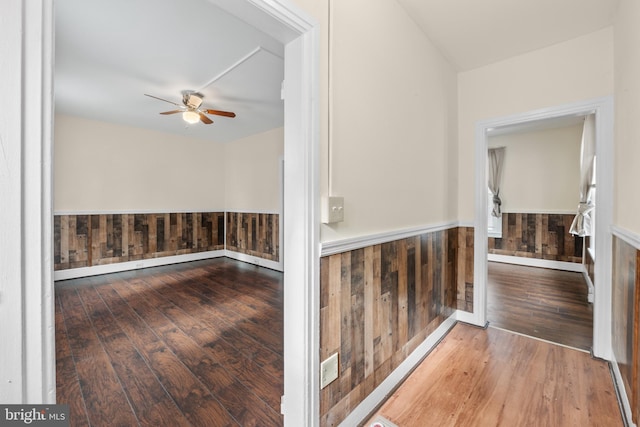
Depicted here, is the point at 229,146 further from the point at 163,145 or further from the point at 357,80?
the point at 357,80

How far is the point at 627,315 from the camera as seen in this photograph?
5.10 feet

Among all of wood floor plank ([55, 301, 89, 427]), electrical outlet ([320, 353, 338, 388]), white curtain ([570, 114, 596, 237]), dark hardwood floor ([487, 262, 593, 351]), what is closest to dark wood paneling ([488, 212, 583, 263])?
dark hardwood floor ([487, 262, 593, 351])

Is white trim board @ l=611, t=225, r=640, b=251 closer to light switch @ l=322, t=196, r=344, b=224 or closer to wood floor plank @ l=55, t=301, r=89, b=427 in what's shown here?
light switch @ l=322, t=196, r=344, b=224

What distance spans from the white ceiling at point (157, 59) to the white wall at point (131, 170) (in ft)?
1.45

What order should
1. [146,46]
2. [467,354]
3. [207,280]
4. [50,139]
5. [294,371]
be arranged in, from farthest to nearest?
[207,280], [146,46], [467,354], [294,371], [50,139]

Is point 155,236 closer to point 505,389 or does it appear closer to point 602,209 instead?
point 505,389

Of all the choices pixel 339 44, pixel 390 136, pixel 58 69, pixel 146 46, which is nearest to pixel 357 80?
pixel 339 44

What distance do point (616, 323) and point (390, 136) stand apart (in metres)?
2.02

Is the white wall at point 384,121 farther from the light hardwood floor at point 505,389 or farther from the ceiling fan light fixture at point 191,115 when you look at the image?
the ceiling fan light fixture at point 191,115

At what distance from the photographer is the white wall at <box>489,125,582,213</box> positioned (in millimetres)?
4522

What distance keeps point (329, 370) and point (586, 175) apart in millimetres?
3931

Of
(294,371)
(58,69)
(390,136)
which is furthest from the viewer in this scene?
(58,69)

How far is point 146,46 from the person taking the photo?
227 cm

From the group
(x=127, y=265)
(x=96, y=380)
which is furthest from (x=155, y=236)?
(x=96, y=380)
